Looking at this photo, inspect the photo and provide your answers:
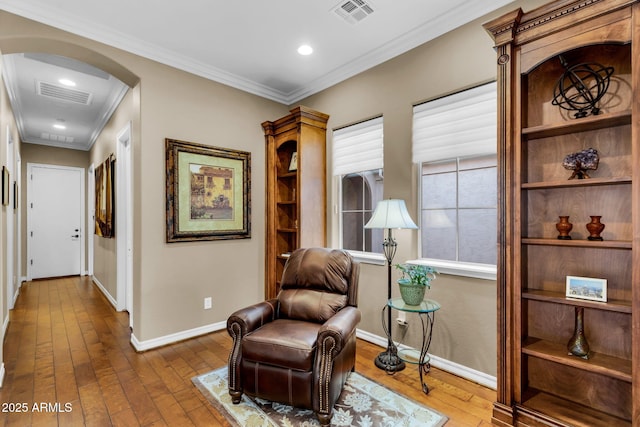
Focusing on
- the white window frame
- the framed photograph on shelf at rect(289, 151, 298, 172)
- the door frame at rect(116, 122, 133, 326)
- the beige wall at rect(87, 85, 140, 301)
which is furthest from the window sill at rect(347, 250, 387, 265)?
the door frame at rect(116, 122, 133, 326)

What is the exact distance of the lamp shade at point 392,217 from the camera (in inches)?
94.4

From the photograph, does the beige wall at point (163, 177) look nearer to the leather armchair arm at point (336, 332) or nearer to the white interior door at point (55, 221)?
the leather armchair arm at point (336, 332)

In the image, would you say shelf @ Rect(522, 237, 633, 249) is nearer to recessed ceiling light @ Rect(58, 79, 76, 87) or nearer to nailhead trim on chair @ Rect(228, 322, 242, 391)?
nailhead trim on chair @ Rect(228, 322, 242, 391)

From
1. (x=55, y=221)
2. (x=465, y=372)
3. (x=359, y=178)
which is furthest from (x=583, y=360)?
(x=55, y=221)

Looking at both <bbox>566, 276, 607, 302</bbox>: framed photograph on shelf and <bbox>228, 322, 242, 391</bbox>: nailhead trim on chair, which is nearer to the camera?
<bbox>566, 276, 607, 302</bbox>: framed photograph on shelf

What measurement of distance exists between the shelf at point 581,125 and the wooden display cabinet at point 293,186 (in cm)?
212

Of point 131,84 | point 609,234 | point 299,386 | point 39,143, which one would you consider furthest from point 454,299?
point 39,143

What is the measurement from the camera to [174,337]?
3129mm

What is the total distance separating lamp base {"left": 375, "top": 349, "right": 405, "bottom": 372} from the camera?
100 inches

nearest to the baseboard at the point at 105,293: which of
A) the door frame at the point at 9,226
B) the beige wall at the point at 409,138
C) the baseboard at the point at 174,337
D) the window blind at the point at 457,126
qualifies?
the door frame at the point at 9,226

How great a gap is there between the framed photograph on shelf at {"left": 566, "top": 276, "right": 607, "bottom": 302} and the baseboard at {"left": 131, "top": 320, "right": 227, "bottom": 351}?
3.18 m

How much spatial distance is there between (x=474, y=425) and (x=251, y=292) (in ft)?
8.56

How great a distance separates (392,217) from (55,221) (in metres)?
6.92

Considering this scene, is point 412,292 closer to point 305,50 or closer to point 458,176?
point 458,176
